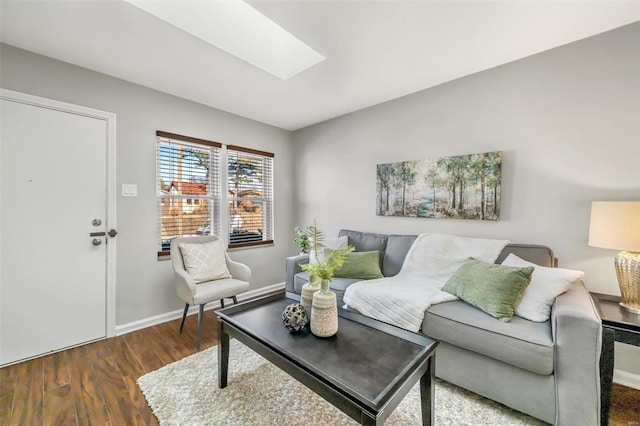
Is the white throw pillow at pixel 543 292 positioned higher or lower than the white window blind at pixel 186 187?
lower

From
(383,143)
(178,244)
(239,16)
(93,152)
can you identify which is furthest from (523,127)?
(93,152)

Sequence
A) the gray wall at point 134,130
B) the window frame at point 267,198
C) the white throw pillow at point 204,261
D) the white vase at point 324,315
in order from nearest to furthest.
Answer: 1. the white vase at point 324,315
2. the gray wall at point 134,130
3. the white throw pillow at point 204,261
4. the window frame at point 267,198

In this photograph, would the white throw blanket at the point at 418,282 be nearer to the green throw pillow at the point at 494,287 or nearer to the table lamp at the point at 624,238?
the green throw pillow at the point at 494,287

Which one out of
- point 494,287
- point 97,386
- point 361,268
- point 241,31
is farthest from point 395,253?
point 97,386

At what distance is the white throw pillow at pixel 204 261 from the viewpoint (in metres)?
2.61

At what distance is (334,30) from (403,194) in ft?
5.59

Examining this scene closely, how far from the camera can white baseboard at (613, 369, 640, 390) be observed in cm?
174

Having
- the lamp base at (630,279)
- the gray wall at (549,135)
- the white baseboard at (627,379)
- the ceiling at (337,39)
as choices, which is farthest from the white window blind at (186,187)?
the white baseboard at (627,379)

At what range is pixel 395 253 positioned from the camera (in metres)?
2.68

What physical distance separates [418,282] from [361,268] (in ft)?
1.77

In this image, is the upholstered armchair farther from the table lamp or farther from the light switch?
the table lamp

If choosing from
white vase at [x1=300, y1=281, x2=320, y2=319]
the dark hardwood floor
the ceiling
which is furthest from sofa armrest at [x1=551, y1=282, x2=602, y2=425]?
the ceiling

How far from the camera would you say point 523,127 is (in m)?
2.21

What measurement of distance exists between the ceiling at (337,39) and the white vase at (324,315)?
5.62ft
